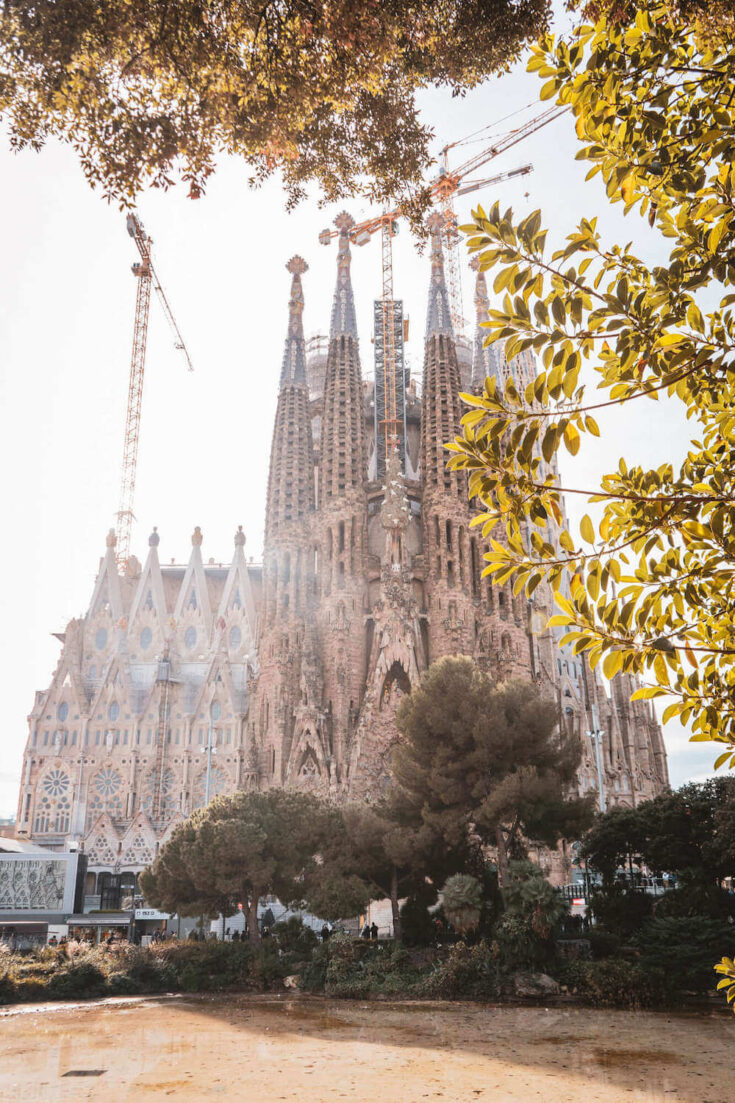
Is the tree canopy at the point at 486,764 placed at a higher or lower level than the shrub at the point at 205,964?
higher

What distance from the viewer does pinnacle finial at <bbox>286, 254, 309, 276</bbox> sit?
49625mm

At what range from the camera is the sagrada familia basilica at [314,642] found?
38.8 m

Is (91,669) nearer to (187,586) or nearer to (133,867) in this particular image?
(187,586)

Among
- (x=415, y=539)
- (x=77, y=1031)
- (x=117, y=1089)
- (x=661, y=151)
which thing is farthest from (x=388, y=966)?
(x=415, y=539)

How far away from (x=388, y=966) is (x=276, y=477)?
28.5m

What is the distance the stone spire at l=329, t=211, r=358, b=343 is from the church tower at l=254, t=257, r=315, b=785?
90.7 inches

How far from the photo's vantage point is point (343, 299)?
4669cm

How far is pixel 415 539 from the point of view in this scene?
44562 mm

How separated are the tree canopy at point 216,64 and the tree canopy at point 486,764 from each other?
1607 centimetres

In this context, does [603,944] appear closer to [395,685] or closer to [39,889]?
[39,889]

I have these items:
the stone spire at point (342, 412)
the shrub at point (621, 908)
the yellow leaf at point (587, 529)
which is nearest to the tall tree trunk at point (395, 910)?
the shrub at point (621, 908)

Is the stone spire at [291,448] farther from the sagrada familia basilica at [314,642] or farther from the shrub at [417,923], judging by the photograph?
the shrub at [417,923]

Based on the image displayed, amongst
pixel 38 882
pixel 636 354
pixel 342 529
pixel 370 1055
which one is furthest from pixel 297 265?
pixel 636 354

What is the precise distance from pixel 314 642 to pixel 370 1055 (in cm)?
2811
